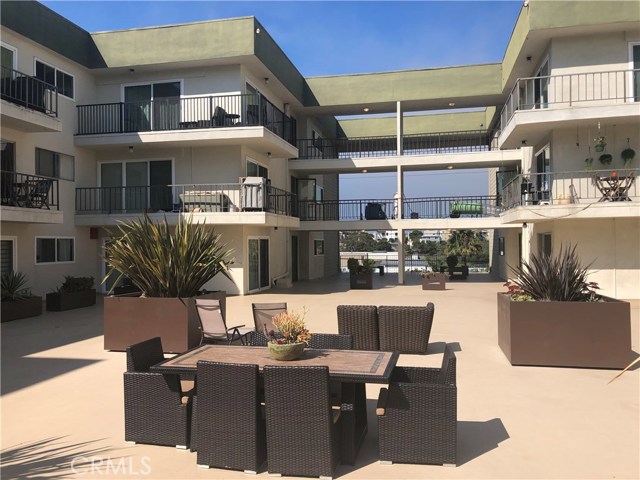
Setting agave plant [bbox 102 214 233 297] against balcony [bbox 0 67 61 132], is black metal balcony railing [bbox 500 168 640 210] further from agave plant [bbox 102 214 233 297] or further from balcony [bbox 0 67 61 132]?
balcony [bbox 0 67 61 132]

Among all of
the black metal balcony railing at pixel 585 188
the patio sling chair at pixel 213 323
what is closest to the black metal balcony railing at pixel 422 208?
the black metal balcony railing at pixel 585 188

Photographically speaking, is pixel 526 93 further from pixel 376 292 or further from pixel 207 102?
pixel 207 102

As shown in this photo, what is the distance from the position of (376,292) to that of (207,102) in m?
9.66

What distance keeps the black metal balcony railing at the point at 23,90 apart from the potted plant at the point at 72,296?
5356 millimetres

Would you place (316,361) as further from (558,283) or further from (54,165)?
(54,165)

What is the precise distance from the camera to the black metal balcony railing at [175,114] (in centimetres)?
1772

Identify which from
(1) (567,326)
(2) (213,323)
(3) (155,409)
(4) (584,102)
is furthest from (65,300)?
(4) (584,102)

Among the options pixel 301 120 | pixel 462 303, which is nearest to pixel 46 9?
pixel 301 120

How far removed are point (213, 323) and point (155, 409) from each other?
3521mm

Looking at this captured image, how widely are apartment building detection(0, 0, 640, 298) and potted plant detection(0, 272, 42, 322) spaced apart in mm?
1671

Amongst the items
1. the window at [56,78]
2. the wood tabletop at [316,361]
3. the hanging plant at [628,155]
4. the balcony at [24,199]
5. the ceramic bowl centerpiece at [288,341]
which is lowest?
the wood tabletop at [316,361]

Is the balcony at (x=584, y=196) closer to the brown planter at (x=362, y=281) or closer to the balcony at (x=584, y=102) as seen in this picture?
the balcony at (x=584, y=102)

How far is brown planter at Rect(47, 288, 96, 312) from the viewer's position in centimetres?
1406

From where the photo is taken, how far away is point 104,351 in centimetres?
869
